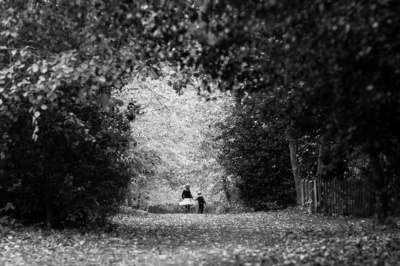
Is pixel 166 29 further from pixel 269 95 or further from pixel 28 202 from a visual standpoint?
pixel 269 95

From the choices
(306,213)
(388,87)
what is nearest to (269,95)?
(306,213)

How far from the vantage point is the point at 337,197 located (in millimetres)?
21734

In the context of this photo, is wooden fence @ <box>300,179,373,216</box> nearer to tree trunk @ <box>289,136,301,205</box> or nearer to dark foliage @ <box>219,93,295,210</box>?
tree trunk @ <box>289,136,301,205</box>

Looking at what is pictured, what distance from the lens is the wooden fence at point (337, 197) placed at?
66.5 ft

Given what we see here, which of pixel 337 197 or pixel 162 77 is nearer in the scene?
pixel 162 77

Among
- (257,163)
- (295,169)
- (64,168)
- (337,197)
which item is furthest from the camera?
(257,163)

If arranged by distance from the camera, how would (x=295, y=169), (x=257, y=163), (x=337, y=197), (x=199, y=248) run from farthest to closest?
(x=257, y=163) → (x=295, y=169) → (x=337, y=197) → (x=199, y=248)

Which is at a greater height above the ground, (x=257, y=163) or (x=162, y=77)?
(x=257, y=163)

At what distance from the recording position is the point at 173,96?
112ft

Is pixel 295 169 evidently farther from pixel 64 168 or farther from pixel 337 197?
pixel 64 168

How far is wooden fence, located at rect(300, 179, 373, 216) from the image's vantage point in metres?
20.3

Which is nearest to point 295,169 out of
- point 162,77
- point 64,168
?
point 64,168

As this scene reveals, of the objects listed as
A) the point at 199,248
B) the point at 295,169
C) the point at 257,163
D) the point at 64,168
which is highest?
the point at 257,163

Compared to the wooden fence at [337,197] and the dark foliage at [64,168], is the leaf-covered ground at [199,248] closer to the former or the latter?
the dark foliage at [64,168]
